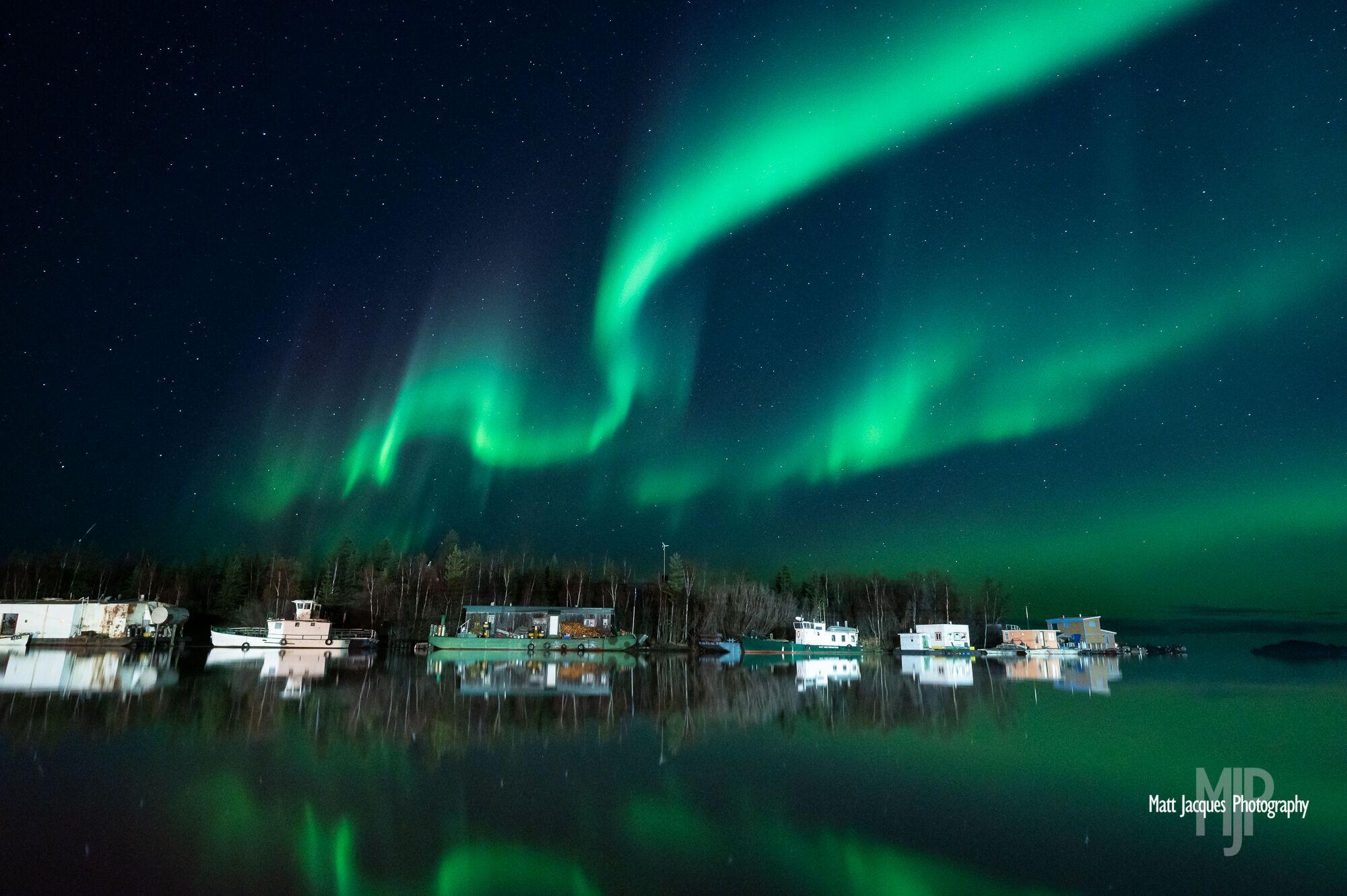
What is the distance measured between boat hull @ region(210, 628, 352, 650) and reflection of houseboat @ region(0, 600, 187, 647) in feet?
19.4

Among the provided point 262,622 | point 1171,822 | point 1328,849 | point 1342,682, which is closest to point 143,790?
point 1171,822

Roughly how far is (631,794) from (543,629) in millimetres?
56383

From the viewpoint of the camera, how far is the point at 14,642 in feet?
159

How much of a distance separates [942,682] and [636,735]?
2241 centimetres

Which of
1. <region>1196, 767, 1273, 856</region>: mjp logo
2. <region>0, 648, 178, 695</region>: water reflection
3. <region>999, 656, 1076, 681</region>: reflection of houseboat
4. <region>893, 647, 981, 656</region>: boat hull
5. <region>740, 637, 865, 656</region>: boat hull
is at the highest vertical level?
<region>1196, 767, 1273, 856</region>: mjp logo

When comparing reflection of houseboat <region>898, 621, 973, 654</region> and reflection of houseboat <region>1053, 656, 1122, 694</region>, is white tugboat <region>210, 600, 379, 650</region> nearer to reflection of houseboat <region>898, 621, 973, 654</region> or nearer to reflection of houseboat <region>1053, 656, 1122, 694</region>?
reflection of houseboat <region>1053, 656, 1122, 694</region>

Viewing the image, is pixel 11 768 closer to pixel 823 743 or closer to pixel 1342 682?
pixel 823 743

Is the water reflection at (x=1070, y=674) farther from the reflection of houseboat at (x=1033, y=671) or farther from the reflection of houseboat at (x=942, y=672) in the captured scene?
the reflection of houseboat at (x=942, y=672)

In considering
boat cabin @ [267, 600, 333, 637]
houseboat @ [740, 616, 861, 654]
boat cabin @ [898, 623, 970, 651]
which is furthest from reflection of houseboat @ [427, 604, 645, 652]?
boat cabin @ [898, 623, 970, 651]

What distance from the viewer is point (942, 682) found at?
108 ft

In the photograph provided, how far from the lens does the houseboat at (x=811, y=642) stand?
69.9 metres

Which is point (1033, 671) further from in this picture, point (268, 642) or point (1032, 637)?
point (268, 642)

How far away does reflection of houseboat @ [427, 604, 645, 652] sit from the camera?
59.6 m

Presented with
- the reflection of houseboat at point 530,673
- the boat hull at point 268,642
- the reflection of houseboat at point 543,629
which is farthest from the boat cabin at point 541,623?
the boat hull at point 268,642
